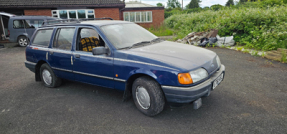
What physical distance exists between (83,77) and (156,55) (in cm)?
170

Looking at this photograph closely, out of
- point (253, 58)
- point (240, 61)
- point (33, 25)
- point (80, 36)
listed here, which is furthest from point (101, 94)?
point (33, 25)

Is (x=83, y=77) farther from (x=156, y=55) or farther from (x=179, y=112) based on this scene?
(x=179, y=112)

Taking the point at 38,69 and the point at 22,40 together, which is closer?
the point at 38,69

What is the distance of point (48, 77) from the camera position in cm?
473

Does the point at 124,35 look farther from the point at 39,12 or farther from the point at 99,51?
the point at 39,12

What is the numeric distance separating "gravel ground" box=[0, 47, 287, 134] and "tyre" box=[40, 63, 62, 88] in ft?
0.48

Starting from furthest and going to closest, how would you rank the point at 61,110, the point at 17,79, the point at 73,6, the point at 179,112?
the point at 73,6
the point at 17,79
the point at 61,110
the point at 179,112

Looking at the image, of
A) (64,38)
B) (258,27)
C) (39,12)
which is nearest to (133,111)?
(64,38)

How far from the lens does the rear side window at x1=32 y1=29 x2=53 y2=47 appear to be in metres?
4.51

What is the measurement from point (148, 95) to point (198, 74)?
2.77 ft

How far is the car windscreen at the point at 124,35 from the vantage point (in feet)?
11.5

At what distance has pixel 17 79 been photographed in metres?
5.63

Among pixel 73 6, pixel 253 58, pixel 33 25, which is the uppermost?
pixel 73 6

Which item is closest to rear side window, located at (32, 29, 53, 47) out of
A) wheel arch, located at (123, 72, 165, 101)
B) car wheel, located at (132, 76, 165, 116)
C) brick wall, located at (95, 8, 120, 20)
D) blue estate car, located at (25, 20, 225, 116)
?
blue estate car, located at (25, 20, 225, 116)
